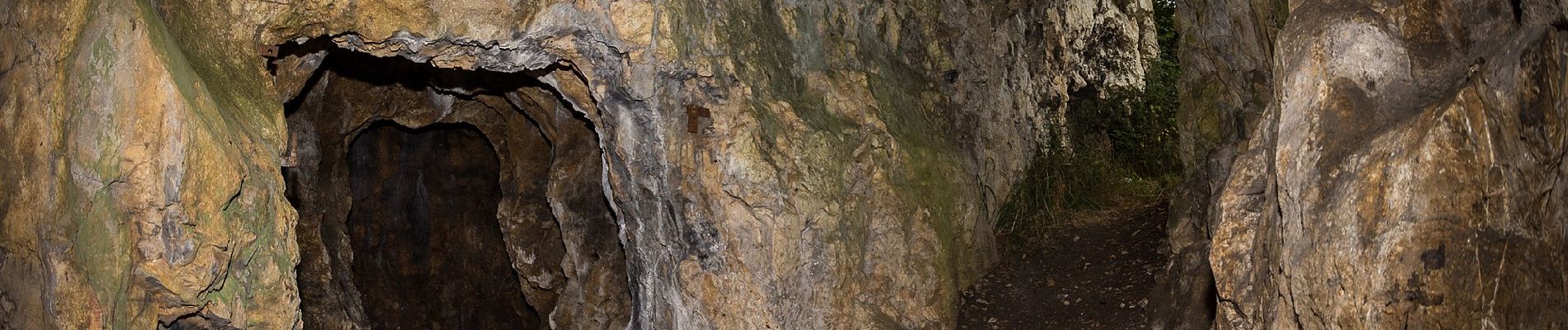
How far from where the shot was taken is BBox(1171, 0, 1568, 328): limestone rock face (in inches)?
166

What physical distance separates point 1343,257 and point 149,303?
4503 mm

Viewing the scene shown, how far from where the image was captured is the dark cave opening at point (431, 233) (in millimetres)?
12586

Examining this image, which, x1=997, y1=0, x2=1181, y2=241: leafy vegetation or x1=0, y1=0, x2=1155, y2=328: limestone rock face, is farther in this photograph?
x1=997, y1=0, x2=1181, y2=241: leafy vegetation

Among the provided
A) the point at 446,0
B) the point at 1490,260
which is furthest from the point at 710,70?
the point at 1490,260

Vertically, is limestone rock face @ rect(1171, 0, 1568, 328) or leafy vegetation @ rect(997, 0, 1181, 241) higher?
leafy vegetation @ rect(997, 0, 1181, 241)

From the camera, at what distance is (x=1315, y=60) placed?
16.3 feet

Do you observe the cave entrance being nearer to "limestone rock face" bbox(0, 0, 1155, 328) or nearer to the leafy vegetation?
"limestone rock face" bbox(0, 0, 1155, 328)

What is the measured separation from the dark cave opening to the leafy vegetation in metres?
4.50

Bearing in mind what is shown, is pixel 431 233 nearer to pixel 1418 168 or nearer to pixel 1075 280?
pixel 1075 280

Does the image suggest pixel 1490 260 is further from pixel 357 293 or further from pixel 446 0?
pixel 357 293

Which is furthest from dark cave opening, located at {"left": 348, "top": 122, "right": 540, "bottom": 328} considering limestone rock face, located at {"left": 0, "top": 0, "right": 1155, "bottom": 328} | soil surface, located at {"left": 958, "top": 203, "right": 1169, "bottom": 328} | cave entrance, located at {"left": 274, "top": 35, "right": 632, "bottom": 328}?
soil surface, located at {"left": 958, "top": 203, "right": 1169, "bottom": 328}

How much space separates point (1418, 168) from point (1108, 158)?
25.1ft

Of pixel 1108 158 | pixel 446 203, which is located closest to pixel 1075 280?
pixel 1108 158

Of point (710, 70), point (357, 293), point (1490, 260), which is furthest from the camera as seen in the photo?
point (357, 293)
